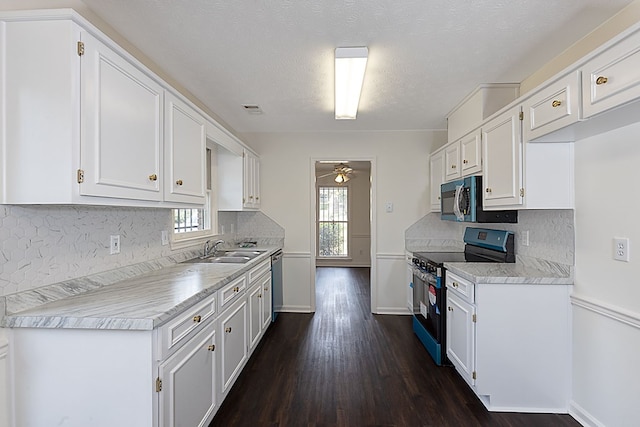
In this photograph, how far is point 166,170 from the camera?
2.01 meters

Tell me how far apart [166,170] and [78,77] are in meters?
0.73

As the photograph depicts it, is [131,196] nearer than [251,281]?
Yes

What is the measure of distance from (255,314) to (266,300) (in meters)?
0.47

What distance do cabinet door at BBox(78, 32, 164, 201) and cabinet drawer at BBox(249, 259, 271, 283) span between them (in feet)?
3.96

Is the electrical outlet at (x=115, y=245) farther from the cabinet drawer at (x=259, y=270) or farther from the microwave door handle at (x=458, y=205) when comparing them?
the microwave door handle at (x=458, y=205)

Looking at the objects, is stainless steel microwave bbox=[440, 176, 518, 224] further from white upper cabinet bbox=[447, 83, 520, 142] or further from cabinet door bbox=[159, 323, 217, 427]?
cabinet door bbox=[159, 323, 217, 427]

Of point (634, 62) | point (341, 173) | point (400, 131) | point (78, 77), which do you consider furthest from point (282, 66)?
point (341, 173)

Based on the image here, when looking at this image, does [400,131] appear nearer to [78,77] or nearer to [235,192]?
[235,192]

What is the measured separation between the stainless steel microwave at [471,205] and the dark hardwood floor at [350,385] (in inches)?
52.8

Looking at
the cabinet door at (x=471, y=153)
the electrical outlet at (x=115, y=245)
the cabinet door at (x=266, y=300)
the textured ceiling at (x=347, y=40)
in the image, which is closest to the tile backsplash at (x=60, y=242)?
the electrical outlet at (x=115, y=245)

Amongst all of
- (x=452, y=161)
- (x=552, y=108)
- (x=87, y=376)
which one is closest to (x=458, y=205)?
(x=452, y=161)

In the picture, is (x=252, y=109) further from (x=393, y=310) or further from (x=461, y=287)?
(x=393, y=310)

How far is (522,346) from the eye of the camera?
2.22 metres

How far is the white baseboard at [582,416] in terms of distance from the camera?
6.55 ft
